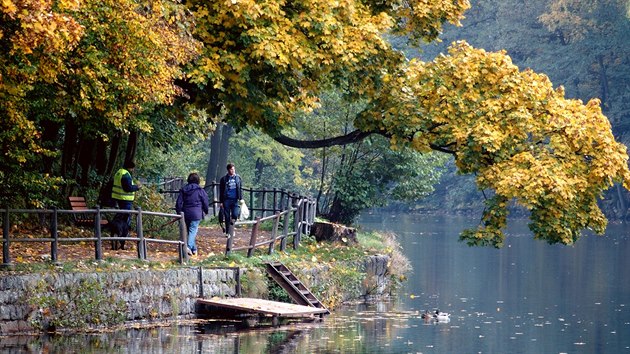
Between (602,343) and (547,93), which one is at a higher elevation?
(547,93)

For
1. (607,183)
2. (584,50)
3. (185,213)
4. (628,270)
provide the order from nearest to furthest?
(185,213) < (607,183) < (628,270) < (584,50)

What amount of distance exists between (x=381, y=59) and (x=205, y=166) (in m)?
31.5

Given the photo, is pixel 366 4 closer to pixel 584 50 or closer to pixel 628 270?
pixel 628 270

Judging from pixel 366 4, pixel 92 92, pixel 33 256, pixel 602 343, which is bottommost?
pixel 602 343

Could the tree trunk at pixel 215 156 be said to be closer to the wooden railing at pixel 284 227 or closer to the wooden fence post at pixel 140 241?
the wooden railing at pixel 284 227

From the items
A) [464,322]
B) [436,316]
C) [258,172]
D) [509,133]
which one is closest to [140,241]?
[436,316]

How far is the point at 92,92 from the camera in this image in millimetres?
19906

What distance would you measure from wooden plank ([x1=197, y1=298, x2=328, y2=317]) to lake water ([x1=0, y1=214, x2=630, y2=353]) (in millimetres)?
269

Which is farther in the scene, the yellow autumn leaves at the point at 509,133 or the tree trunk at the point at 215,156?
the tree trunk at the point at 215,156

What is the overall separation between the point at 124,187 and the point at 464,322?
23.8ft

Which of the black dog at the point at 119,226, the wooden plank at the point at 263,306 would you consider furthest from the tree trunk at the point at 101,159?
the wooden plank at the point at 263,306

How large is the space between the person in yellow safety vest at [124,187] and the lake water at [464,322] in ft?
11.8

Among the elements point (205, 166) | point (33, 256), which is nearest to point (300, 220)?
point (33, 256)

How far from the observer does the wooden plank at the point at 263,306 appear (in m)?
22.3
